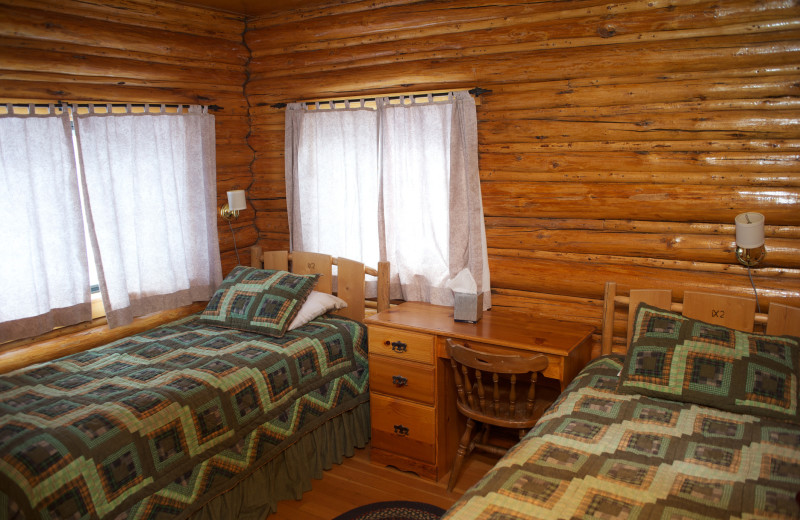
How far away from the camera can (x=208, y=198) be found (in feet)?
15.2

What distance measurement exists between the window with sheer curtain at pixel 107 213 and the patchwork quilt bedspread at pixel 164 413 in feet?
1.24

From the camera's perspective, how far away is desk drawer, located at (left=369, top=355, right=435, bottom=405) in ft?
12.1

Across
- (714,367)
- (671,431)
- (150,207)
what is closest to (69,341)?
(150,207)

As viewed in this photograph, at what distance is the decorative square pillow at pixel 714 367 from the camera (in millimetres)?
2721

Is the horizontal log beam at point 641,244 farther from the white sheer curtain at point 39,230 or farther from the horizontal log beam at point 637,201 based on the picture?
the white sheer curtain at point 39,230

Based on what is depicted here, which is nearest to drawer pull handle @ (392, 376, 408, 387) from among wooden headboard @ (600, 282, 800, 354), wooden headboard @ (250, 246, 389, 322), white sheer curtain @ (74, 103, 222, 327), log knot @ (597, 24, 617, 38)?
wooden headboard @ (250, 246, 389, 322)

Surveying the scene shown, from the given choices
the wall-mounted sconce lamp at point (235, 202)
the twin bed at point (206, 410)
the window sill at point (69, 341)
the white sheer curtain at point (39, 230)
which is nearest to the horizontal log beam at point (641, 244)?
the twin bed at point (206, 410)

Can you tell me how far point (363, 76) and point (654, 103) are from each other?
6.40ft

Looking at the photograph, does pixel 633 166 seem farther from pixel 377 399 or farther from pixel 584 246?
pixel 377 399

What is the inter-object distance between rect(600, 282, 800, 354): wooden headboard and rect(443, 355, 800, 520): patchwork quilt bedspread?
0.63 meters

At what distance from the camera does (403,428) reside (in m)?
3.78

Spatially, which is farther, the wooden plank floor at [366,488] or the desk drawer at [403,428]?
the desk drawer at [403,428]

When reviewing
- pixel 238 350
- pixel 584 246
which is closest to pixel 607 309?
pixel 584 246

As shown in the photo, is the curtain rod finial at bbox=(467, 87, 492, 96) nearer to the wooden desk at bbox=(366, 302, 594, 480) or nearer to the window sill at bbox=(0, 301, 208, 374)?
the wooden desk at bbox=(366, 302, 594, 480)
